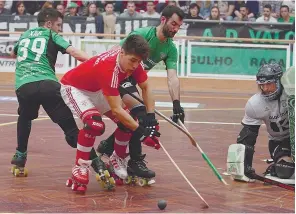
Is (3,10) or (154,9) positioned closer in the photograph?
(154,9)

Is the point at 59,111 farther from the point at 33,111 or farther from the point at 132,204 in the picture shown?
the point at 132,204

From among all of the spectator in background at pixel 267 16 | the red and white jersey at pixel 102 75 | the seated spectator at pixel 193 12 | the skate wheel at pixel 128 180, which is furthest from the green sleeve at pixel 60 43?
the spectator in background at pixel 267 16

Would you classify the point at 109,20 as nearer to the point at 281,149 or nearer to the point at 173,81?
the point at 173,81

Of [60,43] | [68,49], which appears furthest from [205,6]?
[68,49]

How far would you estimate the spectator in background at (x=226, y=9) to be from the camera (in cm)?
2367

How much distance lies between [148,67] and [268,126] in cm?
162

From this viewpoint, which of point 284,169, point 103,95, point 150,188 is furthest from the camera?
point 284,169

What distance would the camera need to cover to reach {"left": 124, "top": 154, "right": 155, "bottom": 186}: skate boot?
31.9ft

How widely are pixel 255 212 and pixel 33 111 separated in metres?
3.12

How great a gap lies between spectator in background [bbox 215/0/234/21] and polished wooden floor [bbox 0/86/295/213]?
9475mm

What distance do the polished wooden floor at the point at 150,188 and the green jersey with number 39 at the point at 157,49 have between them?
132 cm

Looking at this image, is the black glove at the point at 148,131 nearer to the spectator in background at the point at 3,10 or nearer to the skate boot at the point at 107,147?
the skate boot at the point at 107,147

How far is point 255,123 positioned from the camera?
10234mm

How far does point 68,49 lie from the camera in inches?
393
